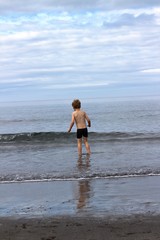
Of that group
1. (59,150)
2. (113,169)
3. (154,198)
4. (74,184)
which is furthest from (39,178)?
(59,150)

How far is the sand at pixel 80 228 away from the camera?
466 cm

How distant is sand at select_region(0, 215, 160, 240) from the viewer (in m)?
4.66

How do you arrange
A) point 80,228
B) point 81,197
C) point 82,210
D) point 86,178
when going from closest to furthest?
point 80,228, point 82,210, point 81,197, point 86,178

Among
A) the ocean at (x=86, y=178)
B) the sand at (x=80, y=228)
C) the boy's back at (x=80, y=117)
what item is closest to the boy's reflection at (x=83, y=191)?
the ocean at (x=86, y=178)

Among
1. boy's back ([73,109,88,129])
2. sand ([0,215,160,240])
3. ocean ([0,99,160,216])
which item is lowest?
ocean ([0,99,160,216])

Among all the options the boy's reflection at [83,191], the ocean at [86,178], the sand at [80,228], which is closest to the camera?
the sand at [80,228]

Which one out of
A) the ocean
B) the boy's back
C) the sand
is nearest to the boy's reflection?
the ocean

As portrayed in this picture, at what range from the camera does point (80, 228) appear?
4.95m

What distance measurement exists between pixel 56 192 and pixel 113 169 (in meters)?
2.63

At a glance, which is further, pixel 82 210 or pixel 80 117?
pixel 80 117

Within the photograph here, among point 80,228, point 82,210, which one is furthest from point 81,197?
point 80,228

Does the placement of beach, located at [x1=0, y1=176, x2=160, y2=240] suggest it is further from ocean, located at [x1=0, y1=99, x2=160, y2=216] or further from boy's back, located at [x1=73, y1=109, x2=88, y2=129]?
boy's back, located at [x1=73, y1=109, x2=88, y2=129]

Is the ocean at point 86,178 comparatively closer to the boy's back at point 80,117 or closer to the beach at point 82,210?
the beach at point 82,210

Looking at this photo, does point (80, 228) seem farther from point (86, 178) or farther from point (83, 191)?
point (86, 178)
